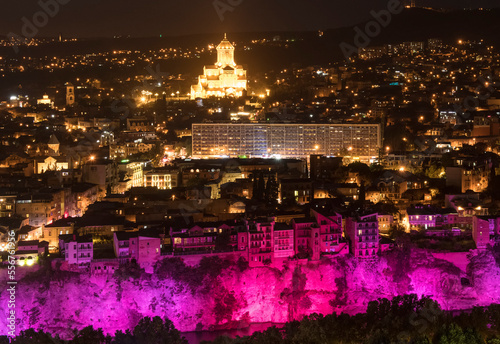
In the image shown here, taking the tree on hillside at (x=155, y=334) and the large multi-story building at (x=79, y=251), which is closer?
the tree on hillside at (x=155, y=334)

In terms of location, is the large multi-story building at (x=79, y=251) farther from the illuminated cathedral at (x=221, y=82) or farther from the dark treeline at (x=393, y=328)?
the illuminated cathedral at (x=221, y=82)

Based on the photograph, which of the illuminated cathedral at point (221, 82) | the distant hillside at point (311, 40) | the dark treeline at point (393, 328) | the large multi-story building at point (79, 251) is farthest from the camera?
the distant hillside at point (311, 40)

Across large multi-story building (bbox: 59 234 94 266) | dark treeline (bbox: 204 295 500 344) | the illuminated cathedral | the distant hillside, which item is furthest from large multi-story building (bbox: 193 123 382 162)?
the distant hillside

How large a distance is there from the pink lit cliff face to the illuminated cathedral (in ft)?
63.6

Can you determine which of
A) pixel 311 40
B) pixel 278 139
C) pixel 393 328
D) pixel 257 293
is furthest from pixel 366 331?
pixel 311 40

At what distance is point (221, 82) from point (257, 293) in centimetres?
2113

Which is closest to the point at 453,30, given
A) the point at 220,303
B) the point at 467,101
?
the point at 467,101

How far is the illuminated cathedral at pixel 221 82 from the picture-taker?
3388 centimetres

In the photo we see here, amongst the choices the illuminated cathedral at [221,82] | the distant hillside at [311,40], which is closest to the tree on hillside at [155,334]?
the illuminated cathedral at [221,82]

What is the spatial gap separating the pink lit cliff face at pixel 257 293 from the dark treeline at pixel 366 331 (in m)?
0.95

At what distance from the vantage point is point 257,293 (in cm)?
1447

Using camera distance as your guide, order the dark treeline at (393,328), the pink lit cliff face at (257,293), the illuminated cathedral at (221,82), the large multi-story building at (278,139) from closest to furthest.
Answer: the dark treeline at (393,328), the pink lit cliff face at (257,293), the large multi-story building at (278,139), the illuminated cathedral at (221,82)

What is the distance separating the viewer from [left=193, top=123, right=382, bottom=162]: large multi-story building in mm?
25469

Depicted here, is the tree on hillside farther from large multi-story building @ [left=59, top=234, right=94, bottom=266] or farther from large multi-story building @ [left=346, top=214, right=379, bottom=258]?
large multi-story building @ [left=346, top=214, right=379, bottom=258]
